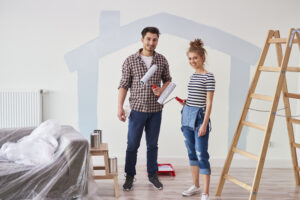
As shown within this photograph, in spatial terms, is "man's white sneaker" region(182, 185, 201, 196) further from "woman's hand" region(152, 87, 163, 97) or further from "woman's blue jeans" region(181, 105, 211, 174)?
"woman's hand" region(152, 87, 163, 97)

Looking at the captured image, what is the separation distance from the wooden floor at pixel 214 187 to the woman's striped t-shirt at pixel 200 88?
0.76 meters

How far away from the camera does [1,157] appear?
2.42 metres

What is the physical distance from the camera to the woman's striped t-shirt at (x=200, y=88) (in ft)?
7.97

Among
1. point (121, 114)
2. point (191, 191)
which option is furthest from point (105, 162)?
point (191, 191)

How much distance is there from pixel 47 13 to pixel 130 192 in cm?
191

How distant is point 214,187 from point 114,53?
1606 mm

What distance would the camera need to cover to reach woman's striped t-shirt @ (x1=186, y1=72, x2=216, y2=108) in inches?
95.7

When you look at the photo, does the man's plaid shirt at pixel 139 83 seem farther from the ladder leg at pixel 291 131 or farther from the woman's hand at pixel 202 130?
the ladder leg at pixel 291 131

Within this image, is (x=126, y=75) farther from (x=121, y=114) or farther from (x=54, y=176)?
(x=54, y=176)

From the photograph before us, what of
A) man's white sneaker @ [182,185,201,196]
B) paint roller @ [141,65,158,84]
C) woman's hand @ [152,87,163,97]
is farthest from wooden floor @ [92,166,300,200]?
paint roller @ [141,65,158,84]

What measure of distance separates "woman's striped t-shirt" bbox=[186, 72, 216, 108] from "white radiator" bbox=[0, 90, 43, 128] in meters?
1.59

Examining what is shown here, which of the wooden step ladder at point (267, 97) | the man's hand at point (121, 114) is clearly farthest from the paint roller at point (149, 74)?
the wooden step ladder at point (267, 97)

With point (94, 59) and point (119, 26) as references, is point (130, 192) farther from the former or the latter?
point (119, 26)

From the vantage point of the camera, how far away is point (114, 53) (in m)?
3.39
